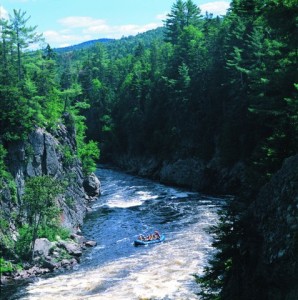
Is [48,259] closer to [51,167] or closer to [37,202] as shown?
[37,202]

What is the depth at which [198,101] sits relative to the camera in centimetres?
7644

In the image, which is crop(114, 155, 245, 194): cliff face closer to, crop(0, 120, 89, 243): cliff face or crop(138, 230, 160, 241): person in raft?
crop(0, 120, 89, 243): cliff face

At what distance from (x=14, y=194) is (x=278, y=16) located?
2685 centimetres

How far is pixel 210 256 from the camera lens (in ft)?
119

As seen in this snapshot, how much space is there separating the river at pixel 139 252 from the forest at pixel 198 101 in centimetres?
432

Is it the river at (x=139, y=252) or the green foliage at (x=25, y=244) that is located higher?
the green foliage at (x=25, y=244)

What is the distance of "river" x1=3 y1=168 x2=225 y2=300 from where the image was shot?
99.9 feet

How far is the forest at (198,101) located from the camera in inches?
1094

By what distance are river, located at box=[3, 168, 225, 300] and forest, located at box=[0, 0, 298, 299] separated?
4.32 metres

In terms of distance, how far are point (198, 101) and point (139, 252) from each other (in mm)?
41787

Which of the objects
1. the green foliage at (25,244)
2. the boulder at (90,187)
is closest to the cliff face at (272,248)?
the green foliage at (25,244)

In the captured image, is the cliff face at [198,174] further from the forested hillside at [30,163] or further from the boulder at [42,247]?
the boulder at [42,247]

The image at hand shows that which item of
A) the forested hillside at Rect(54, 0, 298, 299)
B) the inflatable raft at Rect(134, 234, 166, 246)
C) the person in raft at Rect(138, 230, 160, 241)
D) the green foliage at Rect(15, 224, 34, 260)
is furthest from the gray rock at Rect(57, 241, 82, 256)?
the forested hillside at Rect(54, 0, 298, 299)

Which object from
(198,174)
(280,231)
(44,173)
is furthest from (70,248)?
(198,174)
